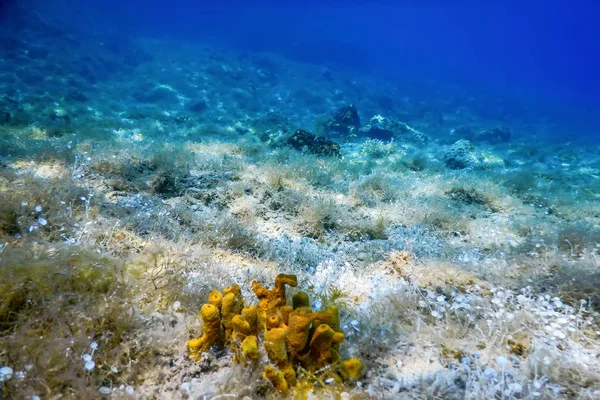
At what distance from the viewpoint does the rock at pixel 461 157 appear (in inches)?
571

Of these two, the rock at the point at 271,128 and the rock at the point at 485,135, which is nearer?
the rock at the point at 271,128

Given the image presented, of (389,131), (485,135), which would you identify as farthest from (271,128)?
(485,135)

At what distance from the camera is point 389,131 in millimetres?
21281

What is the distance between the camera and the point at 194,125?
727 inches

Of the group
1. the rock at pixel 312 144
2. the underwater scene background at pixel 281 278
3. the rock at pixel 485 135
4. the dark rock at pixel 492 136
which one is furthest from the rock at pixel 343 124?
the dark rock at pixel 492 136

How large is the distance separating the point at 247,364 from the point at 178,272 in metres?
1.49

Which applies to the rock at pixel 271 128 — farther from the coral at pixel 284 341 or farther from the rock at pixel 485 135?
the rock at pixel 485 135

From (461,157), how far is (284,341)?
15261 millimetres

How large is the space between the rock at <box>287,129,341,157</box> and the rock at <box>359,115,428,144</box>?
895cm

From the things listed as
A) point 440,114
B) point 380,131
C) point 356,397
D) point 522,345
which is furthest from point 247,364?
point 440,114

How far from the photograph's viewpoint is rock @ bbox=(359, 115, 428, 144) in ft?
69.4

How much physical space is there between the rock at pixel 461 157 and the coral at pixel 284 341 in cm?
1443

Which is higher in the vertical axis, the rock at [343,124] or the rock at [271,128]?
the rock at [343,124]

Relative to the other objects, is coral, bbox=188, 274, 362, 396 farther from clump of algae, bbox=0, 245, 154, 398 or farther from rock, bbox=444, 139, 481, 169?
rock, bbox=444, 139, 481, 169
